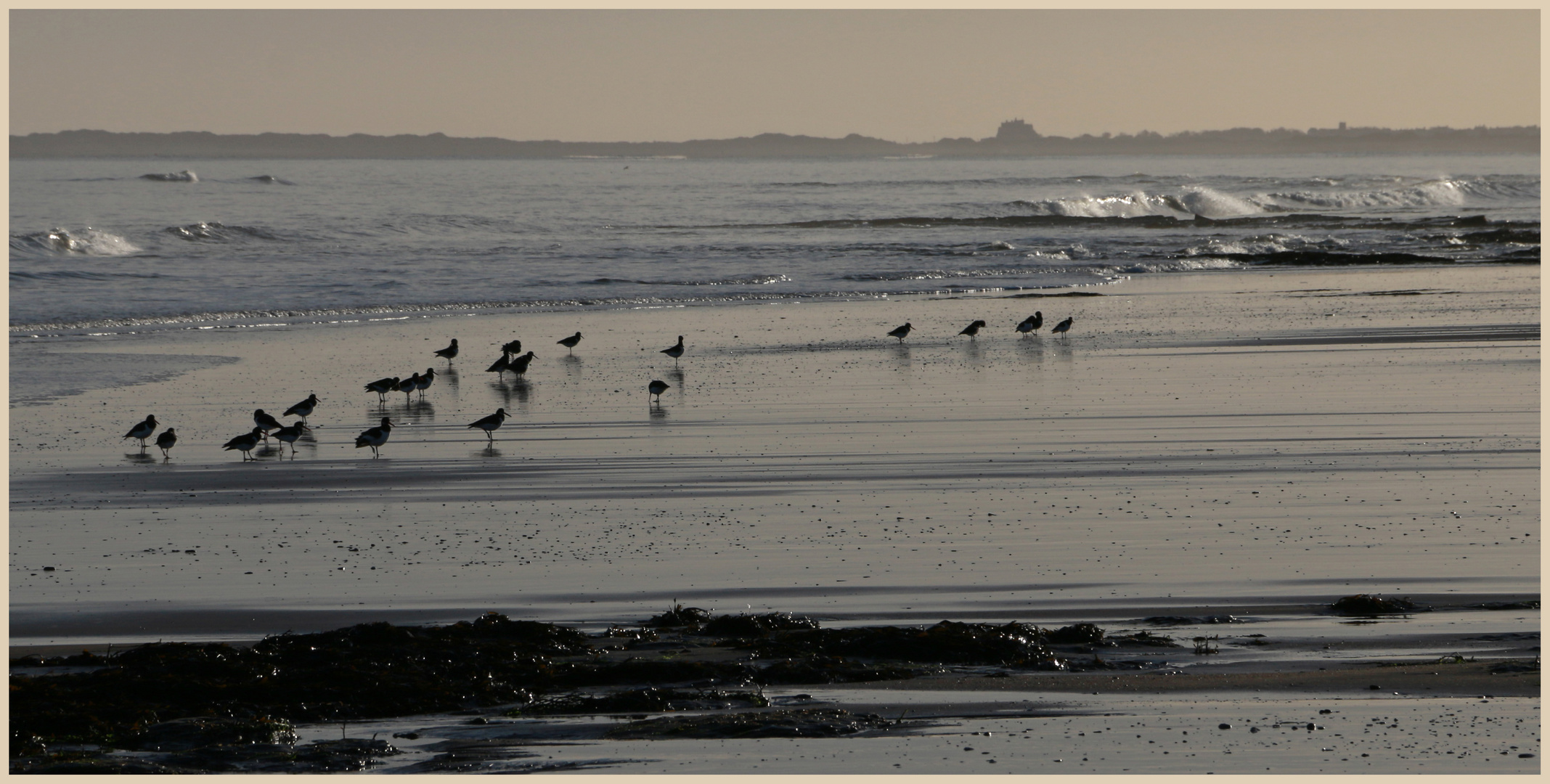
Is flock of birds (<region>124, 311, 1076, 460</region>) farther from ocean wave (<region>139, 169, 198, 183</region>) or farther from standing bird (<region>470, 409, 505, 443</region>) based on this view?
ocean wave (<region>139, 169, 198, 183</region>)

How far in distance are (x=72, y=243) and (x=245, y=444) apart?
32.3 meters

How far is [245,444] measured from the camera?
12.7 meters

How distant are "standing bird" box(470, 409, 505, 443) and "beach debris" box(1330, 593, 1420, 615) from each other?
787 cm

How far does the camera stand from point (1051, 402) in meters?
15.0

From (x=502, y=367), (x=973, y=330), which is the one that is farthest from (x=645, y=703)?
(x=973, y=330)

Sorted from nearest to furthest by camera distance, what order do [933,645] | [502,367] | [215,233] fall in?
[933,645] → [502,367] → [215,233]

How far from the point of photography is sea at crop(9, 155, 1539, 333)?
29.8m

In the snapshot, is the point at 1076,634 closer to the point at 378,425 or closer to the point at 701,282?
the point at 378,425

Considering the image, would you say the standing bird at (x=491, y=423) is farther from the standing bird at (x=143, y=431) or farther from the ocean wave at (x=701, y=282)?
the ocean wave at (x=701, y=282)

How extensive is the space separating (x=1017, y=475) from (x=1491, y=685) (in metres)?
4.99

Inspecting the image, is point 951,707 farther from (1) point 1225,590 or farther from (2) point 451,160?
(2) point 451,160

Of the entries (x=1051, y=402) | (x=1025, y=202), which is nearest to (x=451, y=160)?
(x=1025, y=202)

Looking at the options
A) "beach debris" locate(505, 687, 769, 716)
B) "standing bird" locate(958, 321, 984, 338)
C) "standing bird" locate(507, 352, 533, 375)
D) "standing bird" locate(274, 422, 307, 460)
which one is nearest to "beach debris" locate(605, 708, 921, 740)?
"beach debris" locate(505, 687, 769, 716)

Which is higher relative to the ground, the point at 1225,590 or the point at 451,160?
the point at 451,160
